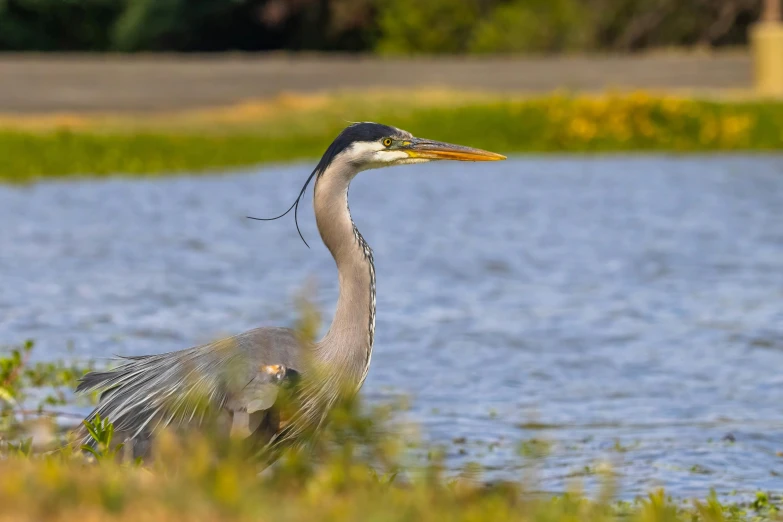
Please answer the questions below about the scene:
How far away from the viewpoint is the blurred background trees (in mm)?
39781

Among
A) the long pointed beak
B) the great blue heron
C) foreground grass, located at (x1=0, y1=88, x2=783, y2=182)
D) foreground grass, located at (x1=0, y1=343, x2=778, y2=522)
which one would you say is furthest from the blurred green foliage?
foreground grass, located at (x1=0, y1=88, x2=783, y2=182)

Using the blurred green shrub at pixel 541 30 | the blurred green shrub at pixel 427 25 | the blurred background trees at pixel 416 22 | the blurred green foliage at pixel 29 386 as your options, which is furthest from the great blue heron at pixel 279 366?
the blurred green shrub at pixel 427 25

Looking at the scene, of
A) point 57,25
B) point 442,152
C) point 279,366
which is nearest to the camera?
point 279,366

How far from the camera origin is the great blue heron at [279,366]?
5938mm

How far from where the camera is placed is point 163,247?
613 inches

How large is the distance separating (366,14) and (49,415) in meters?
35.9

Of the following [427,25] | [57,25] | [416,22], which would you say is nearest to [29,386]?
[416,22]

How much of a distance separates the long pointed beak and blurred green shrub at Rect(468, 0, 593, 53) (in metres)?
33.4

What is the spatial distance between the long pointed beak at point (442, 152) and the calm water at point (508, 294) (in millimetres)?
1824

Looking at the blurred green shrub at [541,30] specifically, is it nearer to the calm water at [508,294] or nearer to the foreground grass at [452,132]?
the foreground grass at [452,132]

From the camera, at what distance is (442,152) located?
6711 mm

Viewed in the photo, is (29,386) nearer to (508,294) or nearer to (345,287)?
(345,287)

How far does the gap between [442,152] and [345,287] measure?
779 mm

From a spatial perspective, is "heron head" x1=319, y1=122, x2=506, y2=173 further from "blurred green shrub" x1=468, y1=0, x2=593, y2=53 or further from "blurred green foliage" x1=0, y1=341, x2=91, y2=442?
"blurred green shrub" x1=468, y1=0, x2=593, y2=53
